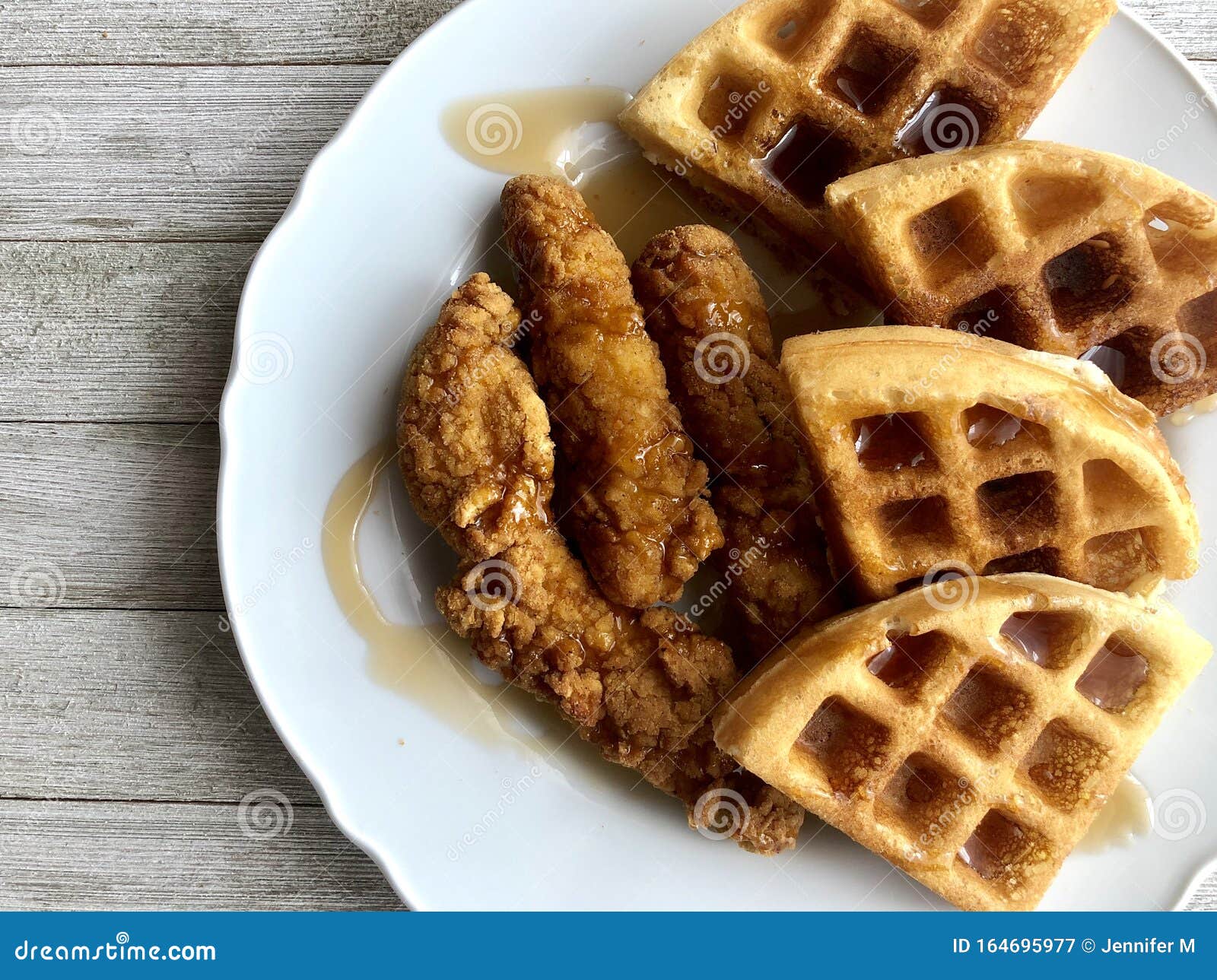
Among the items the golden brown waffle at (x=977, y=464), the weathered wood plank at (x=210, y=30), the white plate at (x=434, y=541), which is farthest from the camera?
the weathered wood plank at (x=210, y=30)

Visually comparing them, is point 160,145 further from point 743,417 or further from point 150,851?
point 150,851

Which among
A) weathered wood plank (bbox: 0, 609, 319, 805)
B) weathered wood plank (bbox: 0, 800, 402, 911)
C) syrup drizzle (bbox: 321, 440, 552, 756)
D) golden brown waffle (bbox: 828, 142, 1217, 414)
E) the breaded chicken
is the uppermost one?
golden brown waffle (bbox: 828, 142, 1217, 414)

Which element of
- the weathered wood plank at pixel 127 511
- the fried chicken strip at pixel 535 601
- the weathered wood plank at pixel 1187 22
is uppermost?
the weathered wood plank at pixel 1187 22

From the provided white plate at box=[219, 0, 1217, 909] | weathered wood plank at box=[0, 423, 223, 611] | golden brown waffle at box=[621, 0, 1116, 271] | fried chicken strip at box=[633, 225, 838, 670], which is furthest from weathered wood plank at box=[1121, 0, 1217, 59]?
weathered wood plank at box=[0, 423, 223, 611]

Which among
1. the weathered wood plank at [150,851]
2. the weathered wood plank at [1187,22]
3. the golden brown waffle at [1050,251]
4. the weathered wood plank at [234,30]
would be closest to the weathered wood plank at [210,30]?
the weathered wood plank at [234,30]

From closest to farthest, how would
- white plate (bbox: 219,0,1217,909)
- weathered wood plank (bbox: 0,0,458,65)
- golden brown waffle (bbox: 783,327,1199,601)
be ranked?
golden brown waffle (bbox: 783,327,1199,601)
white plate (bbox: 219,0,1217,909)
weathered wood plank (bbox: 0,0,458,65)

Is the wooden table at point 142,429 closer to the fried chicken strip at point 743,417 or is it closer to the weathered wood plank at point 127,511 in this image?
the weathered wood plank at point 127,511

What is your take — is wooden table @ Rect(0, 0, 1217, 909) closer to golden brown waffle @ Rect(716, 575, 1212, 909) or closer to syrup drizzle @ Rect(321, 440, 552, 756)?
syrup drizzle @ Rect(321, 440, 552, 756)

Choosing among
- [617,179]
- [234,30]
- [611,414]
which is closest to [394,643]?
[611,414]
